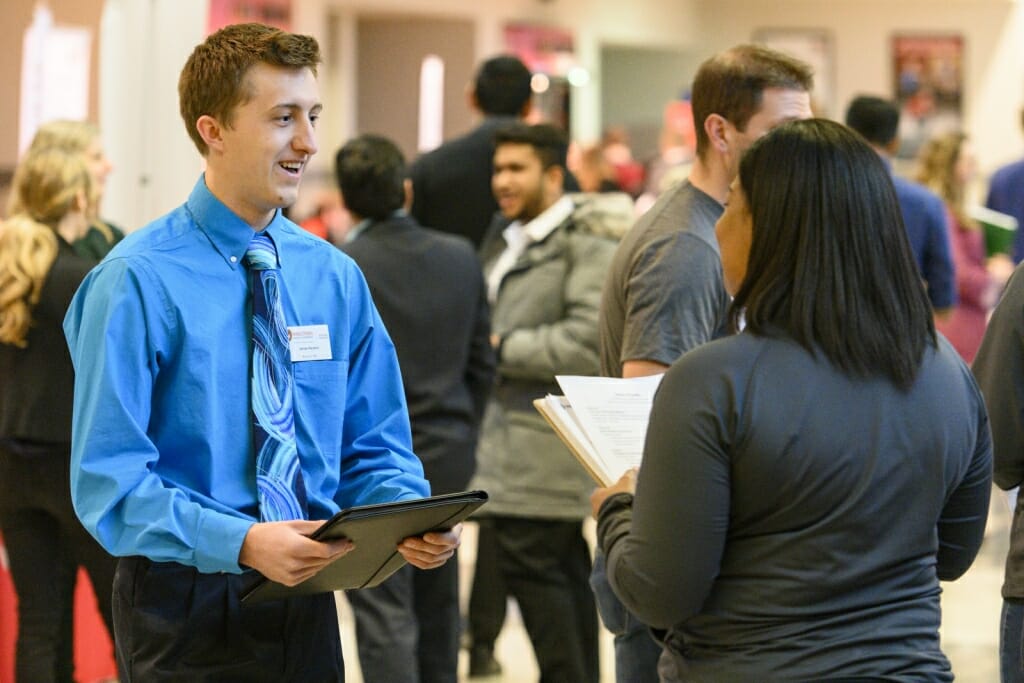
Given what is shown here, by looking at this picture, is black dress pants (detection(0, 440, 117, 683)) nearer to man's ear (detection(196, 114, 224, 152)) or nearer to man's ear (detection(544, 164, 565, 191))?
man's ear (detection(544, 164, 565, 191))

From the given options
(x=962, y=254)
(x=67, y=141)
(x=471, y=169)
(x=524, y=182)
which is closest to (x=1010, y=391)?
(x=524, y=182)

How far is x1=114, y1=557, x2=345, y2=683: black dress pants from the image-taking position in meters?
2.07

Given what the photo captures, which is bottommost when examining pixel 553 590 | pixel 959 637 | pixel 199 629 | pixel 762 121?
pixel 959 637

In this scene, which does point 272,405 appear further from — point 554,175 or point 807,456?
point 554,175

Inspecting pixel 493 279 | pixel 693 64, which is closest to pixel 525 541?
pixel 493 279

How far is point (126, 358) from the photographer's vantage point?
Answer: 2.00 metres

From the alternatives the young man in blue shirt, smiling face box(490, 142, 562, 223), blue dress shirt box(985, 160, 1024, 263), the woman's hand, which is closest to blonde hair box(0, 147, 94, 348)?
smiling face box(490, 142, 562, 223)

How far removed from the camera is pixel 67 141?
13.3 ft

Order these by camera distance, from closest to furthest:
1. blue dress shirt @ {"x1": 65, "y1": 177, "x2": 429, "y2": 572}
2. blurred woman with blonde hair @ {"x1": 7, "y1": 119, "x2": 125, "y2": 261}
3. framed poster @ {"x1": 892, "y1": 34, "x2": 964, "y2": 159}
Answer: blue dress shirt @ {"x1": 65, "y1": 177, "x2": 429, "y2": 572} → blurred woman with blonde hair @ {"x1": 7, "y1": 119, "x2": 125, "y2": 261} → framed poster @ {"x1": 892, "y1": 34, "x2": 964, "y2": 159}

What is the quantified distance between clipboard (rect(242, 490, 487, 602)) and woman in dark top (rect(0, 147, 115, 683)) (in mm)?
1889

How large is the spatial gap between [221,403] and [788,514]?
2.64ft

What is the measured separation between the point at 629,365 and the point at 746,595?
0.92m

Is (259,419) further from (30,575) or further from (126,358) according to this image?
(30,575)

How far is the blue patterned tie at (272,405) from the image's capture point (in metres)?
2.07
